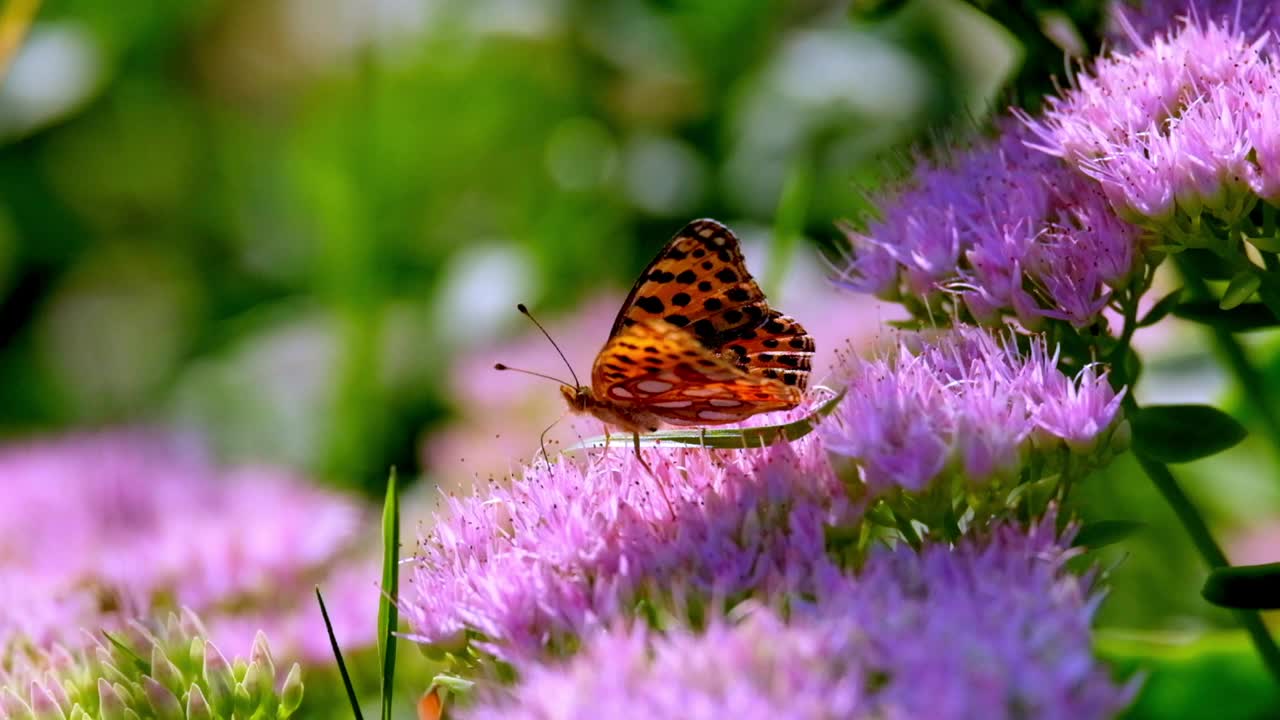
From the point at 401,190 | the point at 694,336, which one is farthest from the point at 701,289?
the point at 401,190

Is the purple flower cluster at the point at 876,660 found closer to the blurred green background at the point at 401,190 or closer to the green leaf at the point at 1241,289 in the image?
the green leaf at the point at 1241,289

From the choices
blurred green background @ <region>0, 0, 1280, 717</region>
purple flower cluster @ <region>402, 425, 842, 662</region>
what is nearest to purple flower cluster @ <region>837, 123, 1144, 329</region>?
purple flower cluster @ <region>402, 425, 842, 662</region>

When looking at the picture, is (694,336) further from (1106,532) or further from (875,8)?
(875,8)

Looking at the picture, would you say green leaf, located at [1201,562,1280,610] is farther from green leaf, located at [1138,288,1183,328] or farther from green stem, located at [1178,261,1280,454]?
green stem, located at [1178,261,1280,454]

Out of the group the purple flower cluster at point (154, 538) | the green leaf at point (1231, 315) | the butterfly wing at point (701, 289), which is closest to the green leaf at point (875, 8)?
the butterfly wing at point (701, 289)

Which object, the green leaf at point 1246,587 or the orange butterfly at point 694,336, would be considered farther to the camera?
the orange butterfly at point 694,336
